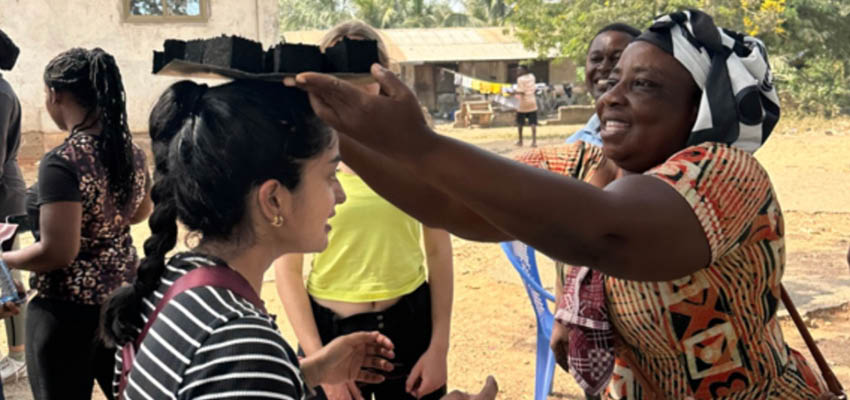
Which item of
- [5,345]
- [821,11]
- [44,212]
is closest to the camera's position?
[44,212]

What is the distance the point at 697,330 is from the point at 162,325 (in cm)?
116

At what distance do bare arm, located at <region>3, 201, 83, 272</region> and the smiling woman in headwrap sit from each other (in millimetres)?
1498

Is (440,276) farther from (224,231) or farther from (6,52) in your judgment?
(6,52)

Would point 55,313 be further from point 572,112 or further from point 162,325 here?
point 572,112

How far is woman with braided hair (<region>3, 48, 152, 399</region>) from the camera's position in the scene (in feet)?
9.82

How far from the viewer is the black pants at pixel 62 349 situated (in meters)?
3.06

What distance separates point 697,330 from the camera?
1790 millimetres

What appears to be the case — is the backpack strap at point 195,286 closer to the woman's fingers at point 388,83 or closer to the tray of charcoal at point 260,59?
the tray of charcoal at point 260,59

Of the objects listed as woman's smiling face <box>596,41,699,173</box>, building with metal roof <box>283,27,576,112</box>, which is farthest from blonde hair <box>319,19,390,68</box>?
building with metal roof <box>283,27,576,112</box>

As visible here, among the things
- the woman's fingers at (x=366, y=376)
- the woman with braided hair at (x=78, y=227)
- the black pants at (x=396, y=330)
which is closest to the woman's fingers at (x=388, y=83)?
the woman's fingers at (x=366, y=376)

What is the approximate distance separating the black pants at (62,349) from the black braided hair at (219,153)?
1.59 m

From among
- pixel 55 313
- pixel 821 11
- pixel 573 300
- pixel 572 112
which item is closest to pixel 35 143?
pixel 55 313

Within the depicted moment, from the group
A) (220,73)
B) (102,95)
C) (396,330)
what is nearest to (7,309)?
(102,95)

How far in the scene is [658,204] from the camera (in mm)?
1510
